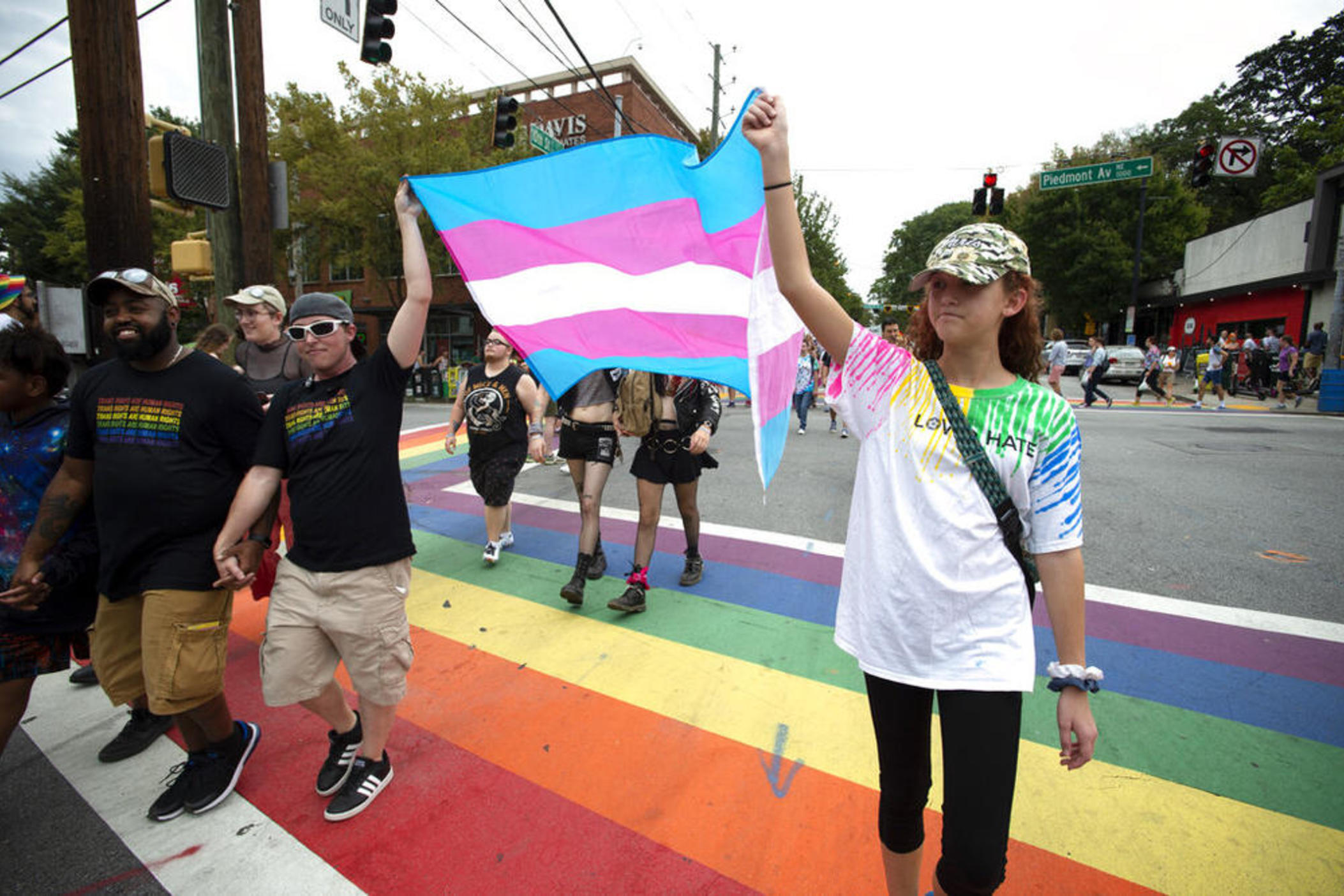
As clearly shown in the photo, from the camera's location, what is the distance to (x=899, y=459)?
1.59 meters

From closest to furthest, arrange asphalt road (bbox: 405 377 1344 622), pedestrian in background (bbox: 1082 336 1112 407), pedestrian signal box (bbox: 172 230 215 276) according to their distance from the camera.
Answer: asphalt road (bbox: 405 377 1344 622), pedestrian signal box (bbox: 172 230 215 276), pedestrian in background (bbox: 1082 336 1112 407)

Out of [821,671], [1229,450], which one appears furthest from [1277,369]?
[821,671]

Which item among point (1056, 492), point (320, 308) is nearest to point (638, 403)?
point (320, 308)

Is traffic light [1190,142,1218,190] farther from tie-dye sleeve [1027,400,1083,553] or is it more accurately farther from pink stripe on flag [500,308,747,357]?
tie-dye sleeve [1027,400,1083,553]

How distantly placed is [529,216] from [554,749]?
7.99ft

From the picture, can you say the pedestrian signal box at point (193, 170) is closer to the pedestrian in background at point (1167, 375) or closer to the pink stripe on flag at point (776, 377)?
the pink stripe on flag at point (776, 377)

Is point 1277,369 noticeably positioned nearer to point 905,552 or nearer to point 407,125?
point 905,552

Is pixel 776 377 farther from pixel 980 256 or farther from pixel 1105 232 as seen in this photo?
pixel 1105 232

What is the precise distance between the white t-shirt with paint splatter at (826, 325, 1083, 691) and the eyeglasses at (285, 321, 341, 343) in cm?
187

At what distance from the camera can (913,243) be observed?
75.3 meters

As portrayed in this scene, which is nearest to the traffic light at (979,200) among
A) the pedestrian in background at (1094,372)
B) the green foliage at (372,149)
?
the pedestrian in background at (1094,372)

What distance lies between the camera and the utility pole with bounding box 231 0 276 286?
5992 mm

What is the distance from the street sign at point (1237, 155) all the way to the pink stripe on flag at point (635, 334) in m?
19.3

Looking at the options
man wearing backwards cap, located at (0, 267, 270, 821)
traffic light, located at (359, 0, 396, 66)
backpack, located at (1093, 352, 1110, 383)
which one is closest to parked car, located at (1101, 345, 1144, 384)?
backpack, located at (1093, 352, 1110, 383)
